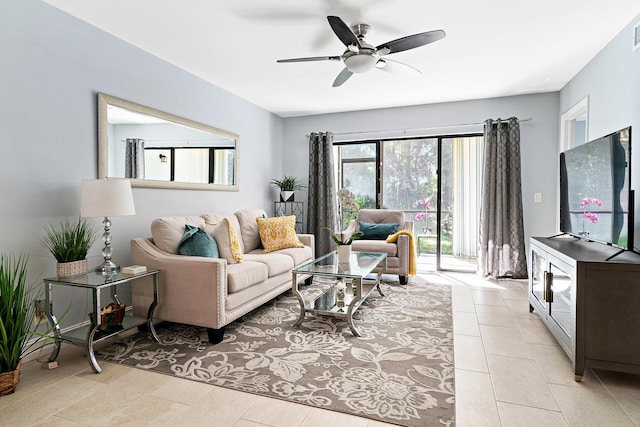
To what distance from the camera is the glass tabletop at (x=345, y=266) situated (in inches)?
118

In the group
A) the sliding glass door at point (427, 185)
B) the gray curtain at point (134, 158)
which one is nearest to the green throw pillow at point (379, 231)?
the sliding glass door at point (427, 185)

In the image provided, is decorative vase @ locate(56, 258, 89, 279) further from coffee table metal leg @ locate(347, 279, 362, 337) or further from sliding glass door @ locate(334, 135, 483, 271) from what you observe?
sliding glass door @ locate(334, 135, 483, 271)

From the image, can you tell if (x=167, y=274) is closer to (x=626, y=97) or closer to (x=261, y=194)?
(x=261, y=194)

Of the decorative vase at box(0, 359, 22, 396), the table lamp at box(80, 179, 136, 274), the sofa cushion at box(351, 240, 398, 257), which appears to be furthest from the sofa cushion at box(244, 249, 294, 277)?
the decorative vase at box(0, 359, 22, 396)

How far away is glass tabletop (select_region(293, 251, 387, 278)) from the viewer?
2.99m

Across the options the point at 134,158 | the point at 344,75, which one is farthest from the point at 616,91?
the point at 134,158

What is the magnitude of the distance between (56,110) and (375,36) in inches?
104

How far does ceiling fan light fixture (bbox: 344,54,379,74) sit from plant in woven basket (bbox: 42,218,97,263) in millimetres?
2475

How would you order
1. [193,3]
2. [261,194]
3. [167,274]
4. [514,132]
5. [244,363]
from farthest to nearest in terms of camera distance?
[261,194] → [514,132] → [167,274] → [193,3] → [244,363]

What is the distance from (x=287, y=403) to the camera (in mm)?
1911

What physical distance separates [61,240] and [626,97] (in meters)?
4.59

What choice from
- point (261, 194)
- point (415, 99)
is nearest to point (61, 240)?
point (261, 194)

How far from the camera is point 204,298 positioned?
8.72 feet

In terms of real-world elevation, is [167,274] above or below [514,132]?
below
